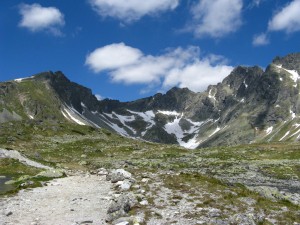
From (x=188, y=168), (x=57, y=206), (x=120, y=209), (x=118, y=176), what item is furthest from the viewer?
(x=188, y=168)

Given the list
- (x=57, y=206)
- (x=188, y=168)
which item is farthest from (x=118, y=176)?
(x=188, y=168)

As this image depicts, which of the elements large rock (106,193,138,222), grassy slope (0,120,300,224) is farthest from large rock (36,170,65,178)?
large rock (106,193,138,222)

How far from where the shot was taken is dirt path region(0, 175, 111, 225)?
21969 millimetres

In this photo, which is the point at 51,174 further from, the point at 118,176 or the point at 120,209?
the point at 120,209

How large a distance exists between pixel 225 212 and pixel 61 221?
31.3ft

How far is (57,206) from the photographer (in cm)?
2622

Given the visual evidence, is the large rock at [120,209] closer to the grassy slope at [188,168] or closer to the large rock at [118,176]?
the grassy slope at [188,168]

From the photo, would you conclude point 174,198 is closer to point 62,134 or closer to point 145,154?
point 145,154

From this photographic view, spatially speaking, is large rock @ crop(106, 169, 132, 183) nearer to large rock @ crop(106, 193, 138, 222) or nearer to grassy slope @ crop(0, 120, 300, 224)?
grassy slope @ crop(0, 120, 300, 224)

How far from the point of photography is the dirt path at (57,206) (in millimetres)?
21969

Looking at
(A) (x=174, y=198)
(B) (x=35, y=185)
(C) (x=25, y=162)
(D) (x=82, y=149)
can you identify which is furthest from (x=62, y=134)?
(A) (x=174, y=198)

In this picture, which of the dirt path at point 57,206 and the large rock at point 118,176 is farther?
the large rock at point 118,176

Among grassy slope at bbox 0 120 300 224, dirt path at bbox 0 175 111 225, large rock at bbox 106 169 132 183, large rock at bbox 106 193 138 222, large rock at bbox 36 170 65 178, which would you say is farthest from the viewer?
large rock at bbox 36 170 65 178

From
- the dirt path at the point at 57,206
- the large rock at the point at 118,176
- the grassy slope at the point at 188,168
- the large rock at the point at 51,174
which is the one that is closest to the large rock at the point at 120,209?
the dirt path at the point at 57,206
